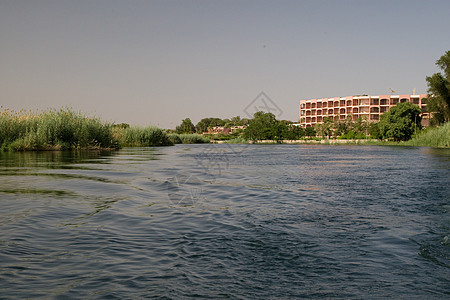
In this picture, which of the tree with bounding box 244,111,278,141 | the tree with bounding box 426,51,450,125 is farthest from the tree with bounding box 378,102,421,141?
the tree with bounding box 244,111,278,141

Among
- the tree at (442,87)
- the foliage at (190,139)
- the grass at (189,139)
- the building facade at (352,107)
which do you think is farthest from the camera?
the building facade at (352,107)

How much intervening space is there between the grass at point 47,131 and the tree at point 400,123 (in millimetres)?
71859

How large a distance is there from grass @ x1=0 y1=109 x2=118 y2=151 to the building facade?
123m

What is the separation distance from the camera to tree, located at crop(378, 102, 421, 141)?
8412 cm

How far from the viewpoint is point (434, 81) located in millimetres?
63031

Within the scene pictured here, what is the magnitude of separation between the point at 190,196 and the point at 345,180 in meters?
6.72

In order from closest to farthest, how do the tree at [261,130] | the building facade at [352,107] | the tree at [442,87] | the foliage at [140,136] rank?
the foliage at [140,136] < the tree at [442,87] < the tree at [261,130] < the building facade at [352,107]

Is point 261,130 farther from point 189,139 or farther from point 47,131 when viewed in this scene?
point 47,131

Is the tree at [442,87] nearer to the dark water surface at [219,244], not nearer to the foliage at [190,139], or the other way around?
the foliage at [190,139]

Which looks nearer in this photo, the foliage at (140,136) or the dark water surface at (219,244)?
the dark water surface at (219,244)

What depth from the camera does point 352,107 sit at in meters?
152

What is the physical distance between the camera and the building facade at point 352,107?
14438 cm

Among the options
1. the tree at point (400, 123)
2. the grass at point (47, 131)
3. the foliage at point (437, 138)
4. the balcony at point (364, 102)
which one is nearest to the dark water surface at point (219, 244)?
the grass at point (47, 131)

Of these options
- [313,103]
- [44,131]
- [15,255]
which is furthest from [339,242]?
[313,103]
